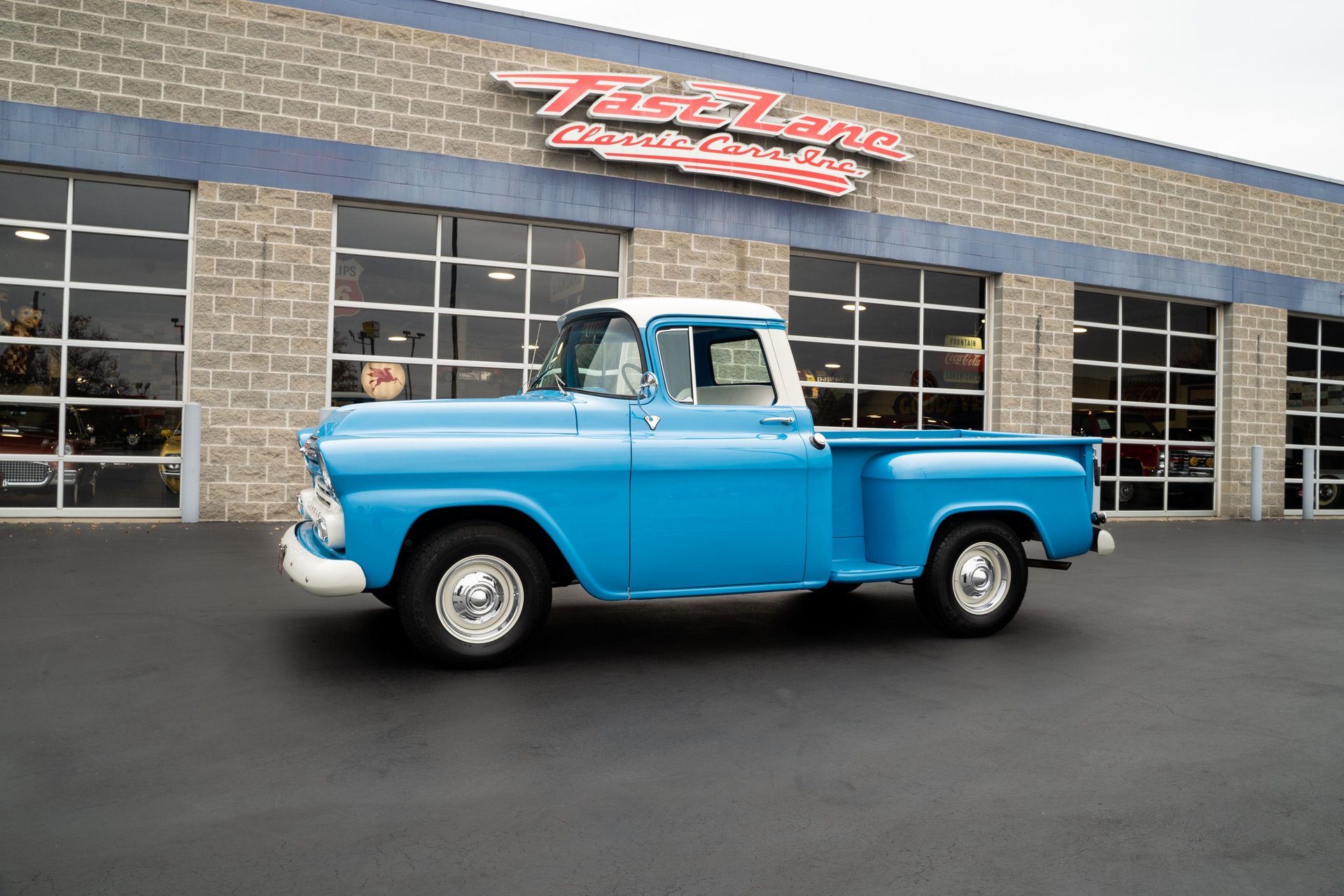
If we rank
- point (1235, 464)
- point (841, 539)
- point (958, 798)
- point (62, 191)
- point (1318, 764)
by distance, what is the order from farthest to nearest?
point (1235, 464) → point (62, 191) → point (841, 539) → point (1318, 764) → point (958, 798)

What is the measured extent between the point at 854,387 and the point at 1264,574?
6581 millimetres

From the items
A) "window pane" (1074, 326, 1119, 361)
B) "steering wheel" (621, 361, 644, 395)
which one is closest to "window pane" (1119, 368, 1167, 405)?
"window pane" (1074, 326, 1119, 361)

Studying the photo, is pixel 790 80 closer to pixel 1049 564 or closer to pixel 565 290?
pixel 565 290

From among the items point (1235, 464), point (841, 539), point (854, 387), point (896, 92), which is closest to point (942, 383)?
point (854, 387)

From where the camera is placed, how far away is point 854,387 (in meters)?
14.8

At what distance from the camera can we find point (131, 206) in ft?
37.4

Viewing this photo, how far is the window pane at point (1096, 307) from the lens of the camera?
16531 millimetres

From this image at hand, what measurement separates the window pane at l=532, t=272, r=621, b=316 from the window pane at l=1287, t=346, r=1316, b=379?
1408 centimetres

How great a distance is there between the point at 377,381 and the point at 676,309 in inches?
306

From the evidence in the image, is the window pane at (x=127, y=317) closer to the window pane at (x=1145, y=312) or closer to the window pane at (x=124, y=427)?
the window pane at (x=124, y=427)

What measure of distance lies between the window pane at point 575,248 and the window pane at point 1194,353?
1097 centimetres

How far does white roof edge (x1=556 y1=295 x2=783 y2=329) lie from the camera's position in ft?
17.9

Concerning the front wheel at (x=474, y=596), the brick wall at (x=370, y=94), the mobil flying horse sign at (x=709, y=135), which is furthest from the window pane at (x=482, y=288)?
the front wheel at (x=474, y=596)

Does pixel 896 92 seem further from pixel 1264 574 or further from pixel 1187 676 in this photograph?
pixel 1187 676
